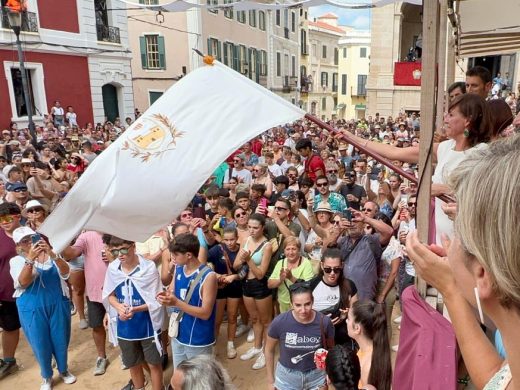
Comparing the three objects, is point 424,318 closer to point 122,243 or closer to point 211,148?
point 211,148

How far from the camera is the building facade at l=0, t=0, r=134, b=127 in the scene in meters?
16.5

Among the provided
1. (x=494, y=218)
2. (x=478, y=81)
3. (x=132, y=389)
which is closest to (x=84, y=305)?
(x=132, y=389)

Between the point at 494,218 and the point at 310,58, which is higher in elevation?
the point at 310,58

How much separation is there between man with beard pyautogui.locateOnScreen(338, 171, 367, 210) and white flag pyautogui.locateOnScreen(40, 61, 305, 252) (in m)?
3.60

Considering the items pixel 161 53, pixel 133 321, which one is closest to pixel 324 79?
pixel 161 53

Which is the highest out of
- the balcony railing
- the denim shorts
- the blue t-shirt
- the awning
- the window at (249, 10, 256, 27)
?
the window at (249, 10, 256, 27)

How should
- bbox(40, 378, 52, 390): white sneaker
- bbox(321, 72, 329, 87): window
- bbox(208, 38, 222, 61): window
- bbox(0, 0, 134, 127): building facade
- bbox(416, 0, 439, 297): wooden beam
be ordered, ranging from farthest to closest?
bbox(321, 72, 329, 87): window
bbox(208, 38, 222, 61): window
bbox(0, 0, 134, 127): building facade
bbox(40, 378, 52, 390): white sneaker
bbox(416, 0, 439, 297): wooden beam

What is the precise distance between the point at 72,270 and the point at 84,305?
0.72 m

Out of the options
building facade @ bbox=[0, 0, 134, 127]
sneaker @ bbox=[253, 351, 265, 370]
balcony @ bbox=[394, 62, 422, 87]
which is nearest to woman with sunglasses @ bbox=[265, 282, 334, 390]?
sneaker @ bbox=[253, 351, 265, 370]

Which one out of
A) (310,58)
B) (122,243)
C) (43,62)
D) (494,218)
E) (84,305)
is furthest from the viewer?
(310,58)

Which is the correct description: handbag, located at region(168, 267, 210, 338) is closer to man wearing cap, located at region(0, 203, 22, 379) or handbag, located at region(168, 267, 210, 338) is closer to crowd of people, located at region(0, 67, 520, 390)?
crowd of people, located at region(0, 67, 520, 390)

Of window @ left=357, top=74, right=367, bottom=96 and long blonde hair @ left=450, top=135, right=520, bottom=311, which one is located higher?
window @ left=357, top=74, right=367, bottom=96

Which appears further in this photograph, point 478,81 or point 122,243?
point 478,81

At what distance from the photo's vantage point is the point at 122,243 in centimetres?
378
